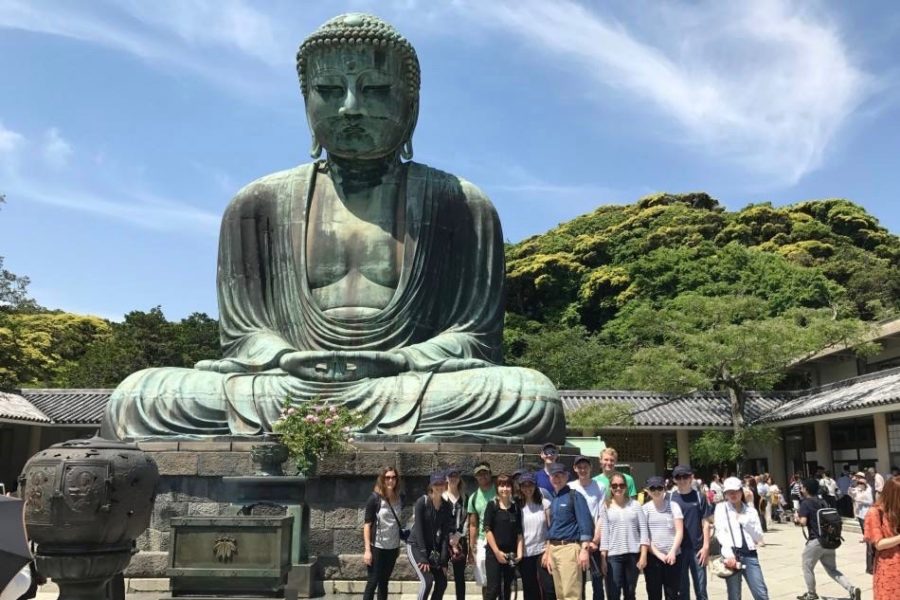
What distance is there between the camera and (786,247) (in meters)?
36.9

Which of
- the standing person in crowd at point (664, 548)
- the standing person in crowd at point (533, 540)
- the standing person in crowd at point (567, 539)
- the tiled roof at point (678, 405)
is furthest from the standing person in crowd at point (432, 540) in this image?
the tiled roof at point (678, 405)

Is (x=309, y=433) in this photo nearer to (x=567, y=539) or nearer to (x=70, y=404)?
(x=567, y=539)

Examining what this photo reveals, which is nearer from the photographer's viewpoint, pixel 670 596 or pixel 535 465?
pixel 670 596

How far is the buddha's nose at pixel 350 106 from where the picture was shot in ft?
31.4

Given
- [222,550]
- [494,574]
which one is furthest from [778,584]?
[222,550]

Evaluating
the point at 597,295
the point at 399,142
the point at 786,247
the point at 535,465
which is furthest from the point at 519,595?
the point at 786,247

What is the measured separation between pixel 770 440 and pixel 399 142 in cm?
1437

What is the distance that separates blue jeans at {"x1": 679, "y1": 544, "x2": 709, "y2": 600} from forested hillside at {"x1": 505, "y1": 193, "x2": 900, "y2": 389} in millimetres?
15839

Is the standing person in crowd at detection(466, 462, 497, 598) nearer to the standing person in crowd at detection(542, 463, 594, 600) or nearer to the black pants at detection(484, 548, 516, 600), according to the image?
the black pants at detection(484, 548, 516, 600)

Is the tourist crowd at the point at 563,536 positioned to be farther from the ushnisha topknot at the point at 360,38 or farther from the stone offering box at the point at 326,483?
the ushnisha topknot at the point at 360,38

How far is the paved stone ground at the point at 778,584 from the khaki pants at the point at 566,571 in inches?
64.7

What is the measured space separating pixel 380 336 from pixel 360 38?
340 centimetres

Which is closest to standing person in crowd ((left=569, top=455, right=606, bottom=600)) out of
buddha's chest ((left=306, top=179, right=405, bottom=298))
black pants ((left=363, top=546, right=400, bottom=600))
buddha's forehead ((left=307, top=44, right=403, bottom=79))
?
black pants ((left=363, top=546, right=400, bottom=600))

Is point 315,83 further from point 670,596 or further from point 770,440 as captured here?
point 770,440
